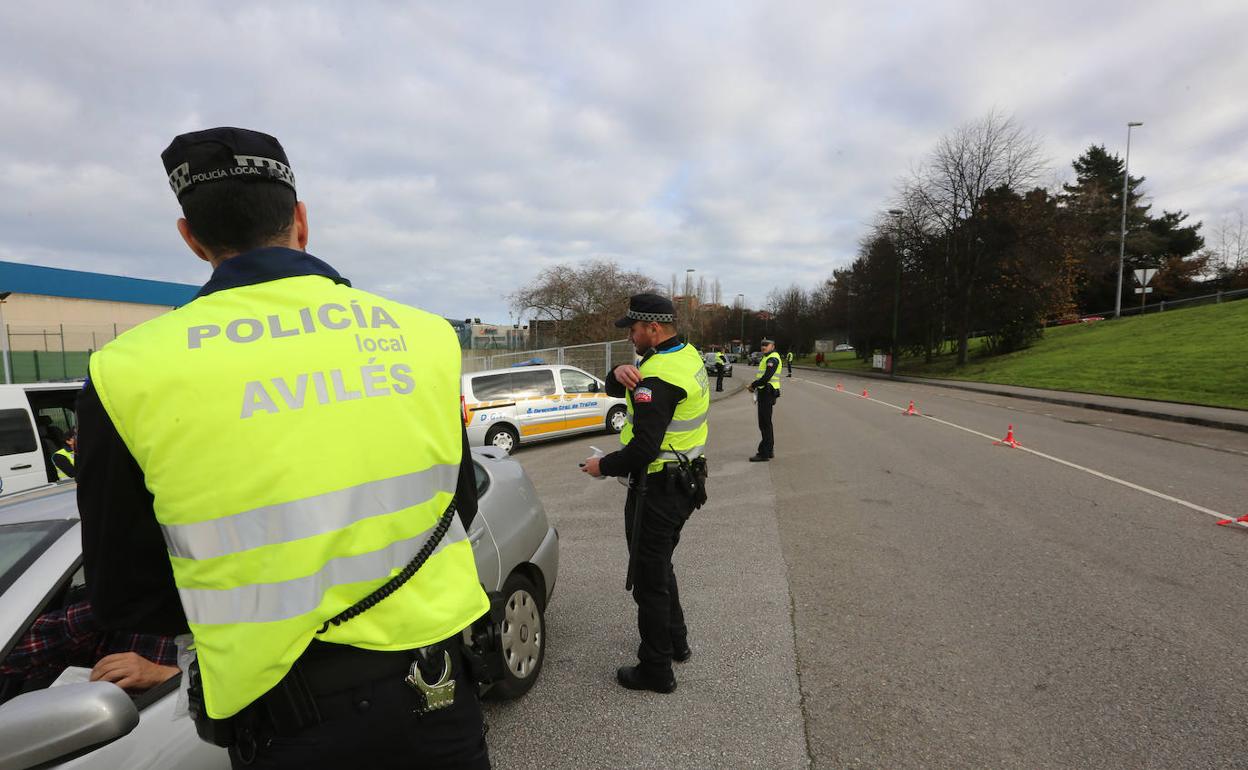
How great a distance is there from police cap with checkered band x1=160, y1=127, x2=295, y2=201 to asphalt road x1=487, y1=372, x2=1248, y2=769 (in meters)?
2.46

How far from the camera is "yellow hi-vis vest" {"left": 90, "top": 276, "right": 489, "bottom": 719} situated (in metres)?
1.00

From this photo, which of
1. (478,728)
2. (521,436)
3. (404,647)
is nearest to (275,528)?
(404,647)

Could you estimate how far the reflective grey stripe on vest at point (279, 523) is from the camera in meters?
1.02

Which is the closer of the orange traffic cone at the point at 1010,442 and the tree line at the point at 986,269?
the orange traffic cone at the point at 1010,442

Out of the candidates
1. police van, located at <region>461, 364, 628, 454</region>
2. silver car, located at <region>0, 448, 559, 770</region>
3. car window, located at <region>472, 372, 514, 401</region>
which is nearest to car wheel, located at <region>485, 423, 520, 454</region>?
police van, located at <region>461, 364, 628, 454</region>

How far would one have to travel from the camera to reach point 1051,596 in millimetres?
4098

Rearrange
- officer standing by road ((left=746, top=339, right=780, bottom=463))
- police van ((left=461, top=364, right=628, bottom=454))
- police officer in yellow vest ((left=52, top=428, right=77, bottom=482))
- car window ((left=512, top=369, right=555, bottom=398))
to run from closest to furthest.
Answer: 1. police officer in yellow vest ((left=52, top=428, right=77, bottom=482))
2. officer standing by road ((left=746, top=339, right=780, bottom=463))
3. police van ((left=461, top=364, right=628, bottom=454))
4. car window ((left=512, top=369, right=555, bottom=398))

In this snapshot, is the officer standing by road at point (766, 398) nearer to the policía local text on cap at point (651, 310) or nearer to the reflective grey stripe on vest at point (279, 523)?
the policía local text on cap at point (651, 310)

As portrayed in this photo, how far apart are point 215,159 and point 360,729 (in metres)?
1.15

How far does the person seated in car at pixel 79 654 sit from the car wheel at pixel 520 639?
133 centimetres

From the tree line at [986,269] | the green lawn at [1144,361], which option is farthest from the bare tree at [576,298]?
the green lawn at [1144,361]

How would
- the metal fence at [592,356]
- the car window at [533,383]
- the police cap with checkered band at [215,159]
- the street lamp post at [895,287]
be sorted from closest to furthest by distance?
the police cap with checkered band at [215,159]
the car window at [533,383]
the metal fence at [592,356]
the street lamp post at [895,287]

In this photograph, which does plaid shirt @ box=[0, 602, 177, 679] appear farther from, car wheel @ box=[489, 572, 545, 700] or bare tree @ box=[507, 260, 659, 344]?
bare tree @ box=[507, 260, 659, 344]

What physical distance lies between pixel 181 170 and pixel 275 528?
2.51ft
